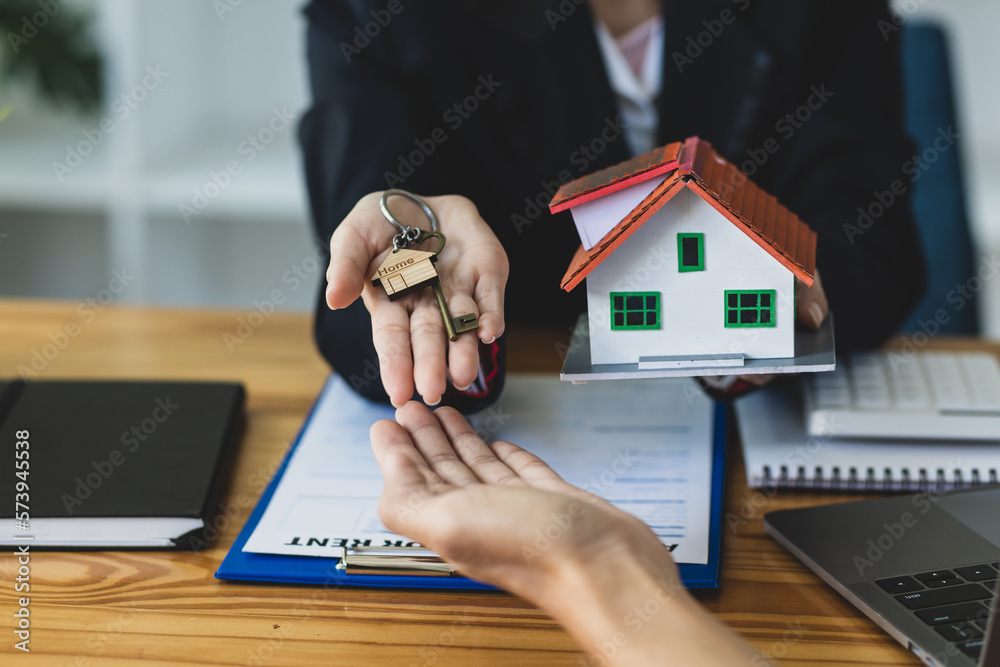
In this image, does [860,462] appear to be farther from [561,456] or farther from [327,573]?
[327,573]

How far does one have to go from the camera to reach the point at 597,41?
Answer: 42.7 inches

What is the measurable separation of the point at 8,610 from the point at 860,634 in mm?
616

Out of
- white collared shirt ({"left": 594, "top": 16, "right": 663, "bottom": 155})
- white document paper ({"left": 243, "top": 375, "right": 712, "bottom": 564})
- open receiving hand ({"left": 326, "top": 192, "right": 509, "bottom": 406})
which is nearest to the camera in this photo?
open receiving hand ({"left": 326, "top": 192, "right": 509, "bottom": 406})

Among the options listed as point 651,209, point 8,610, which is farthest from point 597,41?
point 8,610

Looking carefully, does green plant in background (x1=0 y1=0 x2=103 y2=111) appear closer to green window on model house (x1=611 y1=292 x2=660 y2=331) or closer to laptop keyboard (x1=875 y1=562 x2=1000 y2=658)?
green window on model house (x1=611 y1=292 x2=660 y2=331)

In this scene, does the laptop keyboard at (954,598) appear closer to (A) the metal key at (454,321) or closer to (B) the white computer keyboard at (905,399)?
(B) the white computer keyboard at (905,399)

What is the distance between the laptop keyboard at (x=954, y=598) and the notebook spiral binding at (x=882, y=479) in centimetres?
15

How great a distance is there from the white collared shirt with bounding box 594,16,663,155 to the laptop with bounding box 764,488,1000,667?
1.96ft

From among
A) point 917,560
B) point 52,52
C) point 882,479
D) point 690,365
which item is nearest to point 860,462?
point 882,479

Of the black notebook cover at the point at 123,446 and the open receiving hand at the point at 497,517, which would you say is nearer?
the open receiving hand at the point at 497,517

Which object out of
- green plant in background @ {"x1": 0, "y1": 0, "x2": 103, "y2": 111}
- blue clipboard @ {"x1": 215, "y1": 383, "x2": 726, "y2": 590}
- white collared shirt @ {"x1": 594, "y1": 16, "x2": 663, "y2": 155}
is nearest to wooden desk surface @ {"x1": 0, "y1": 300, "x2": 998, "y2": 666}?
blue clipboard @ {"x1": 215, "y1": 383, "x2": 726, "y2": 590}

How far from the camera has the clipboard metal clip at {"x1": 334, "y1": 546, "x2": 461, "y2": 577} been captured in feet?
2.17

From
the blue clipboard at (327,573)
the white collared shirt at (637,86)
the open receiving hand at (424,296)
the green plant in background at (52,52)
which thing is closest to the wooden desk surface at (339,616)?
the blue clipboard at (327,573)

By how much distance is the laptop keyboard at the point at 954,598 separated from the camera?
0.56 metres
